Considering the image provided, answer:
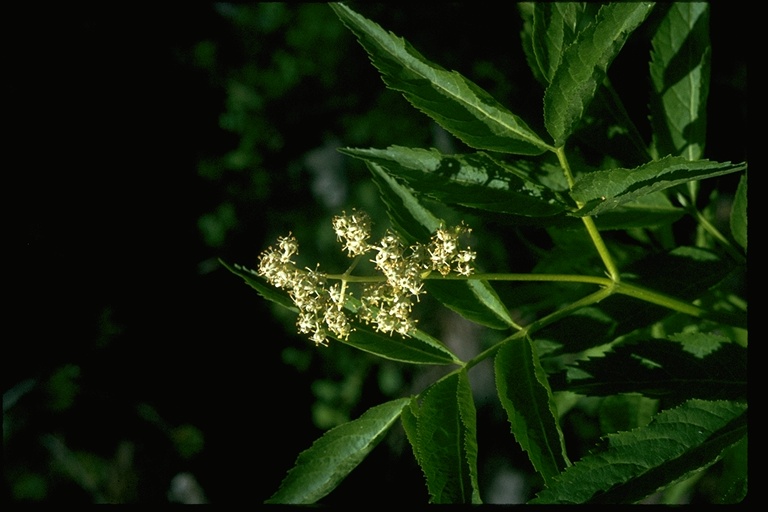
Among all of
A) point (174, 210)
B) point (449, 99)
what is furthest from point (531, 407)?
point (174, 210)

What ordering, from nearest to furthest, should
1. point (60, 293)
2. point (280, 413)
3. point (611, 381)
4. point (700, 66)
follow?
point (611, 381) < point (700, 66) < point (60, 293) < point (280, 413)

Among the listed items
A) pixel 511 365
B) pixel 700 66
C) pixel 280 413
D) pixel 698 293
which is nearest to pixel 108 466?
pixel 280 413

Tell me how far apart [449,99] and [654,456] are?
0.78 m

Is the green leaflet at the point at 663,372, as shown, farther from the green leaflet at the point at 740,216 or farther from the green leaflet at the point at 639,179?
the green leaflet at the point at 639,179

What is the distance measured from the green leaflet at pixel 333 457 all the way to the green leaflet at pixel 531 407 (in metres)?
0.23

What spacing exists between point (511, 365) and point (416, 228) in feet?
1.21

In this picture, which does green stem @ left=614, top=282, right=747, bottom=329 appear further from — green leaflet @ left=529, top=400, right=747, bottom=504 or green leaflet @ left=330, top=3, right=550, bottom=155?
green leaflet @ left=330, top=3, right=550, bottom=155

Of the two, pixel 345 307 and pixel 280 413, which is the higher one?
pixel 280 413

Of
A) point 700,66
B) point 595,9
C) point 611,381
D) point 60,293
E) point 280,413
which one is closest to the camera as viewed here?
point 611,381

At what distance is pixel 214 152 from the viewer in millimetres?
3393

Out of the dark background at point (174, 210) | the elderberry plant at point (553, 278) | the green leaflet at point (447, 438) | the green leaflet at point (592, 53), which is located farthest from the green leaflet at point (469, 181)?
the dark background at point (174, 210)

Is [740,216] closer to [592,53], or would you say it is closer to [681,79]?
[681,79]

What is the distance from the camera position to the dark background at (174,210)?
2.62 meters

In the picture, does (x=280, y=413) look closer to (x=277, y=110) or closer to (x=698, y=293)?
(x=277, y=110)
